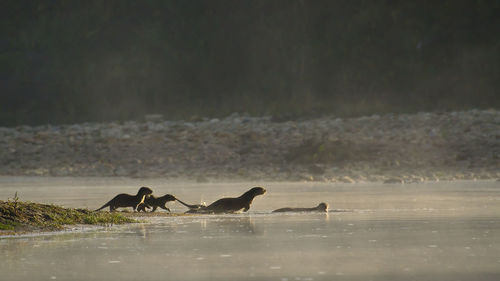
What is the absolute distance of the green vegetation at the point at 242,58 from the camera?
136 ft

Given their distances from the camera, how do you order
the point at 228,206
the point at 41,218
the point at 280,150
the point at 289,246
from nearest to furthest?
the point at 289,246 < the point at 41,218 < the point at 228,206 < the point at 280,150

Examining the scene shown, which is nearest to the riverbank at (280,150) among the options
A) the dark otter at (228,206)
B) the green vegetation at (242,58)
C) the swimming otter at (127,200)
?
the green vegetation at (242,58)

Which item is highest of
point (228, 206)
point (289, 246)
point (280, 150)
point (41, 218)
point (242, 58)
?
point (242, 58)

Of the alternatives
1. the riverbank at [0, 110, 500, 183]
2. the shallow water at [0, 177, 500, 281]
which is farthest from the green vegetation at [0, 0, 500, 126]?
the shallow water at [0, 177, 500, 281]

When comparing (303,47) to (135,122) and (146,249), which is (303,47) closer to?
(135,122)

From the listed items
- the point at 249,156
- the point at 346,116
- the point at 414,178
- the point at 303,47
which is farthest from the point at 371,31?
the point at 414,178

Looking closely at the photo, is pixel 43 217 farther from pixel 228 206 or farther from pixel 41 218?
pixel 228 206

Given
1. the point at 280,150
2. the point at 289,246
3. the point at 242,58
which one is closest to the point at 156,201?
the point at 289,246

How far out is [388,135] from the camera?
32406mm

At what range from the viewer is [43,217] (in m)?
13.0

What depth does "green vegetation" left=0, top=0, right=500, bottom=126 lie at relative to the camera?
41438 mm

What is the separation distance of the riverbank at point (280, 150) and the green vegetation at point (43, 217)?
1297 cm

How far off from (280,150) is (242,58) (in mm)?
15384

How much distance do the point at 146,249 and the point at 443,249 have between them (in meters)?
2.95
